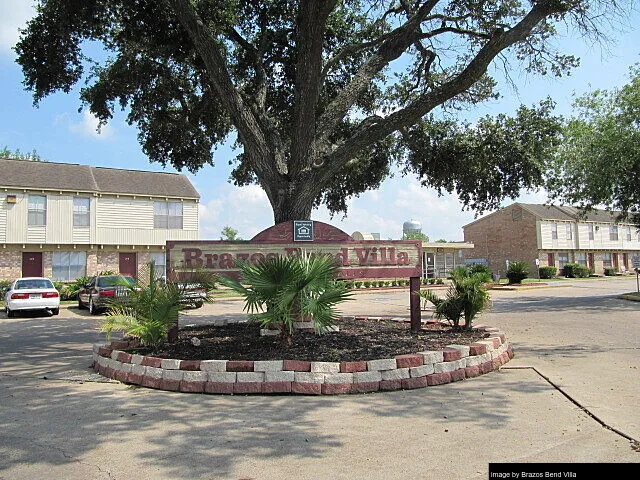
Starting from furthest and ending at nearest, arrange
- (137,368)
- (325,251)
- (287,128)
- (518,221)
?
1. (518,221)
2. (287,128)
3. (325,251)
4. (137,368)

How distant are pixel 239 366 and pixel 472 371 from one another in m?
3.29

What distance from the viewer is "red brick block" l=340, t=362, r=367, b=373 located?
646 cm

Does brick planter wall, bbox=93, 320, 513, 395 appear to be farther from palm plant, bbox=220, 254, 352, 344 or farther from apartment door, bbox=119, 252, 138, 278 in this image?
apartment door, bbox=119, 252, 138, 278

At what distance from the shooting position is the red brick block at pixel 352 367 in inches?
254

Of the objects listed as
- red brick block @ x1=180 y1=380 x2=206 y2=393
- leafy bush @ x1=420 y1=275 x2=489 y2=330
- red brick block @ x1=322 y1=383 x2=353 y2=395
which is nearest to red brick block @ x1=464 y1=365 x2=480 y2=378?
red brick block @ x1=322 y1=383 x2=353 y2=395

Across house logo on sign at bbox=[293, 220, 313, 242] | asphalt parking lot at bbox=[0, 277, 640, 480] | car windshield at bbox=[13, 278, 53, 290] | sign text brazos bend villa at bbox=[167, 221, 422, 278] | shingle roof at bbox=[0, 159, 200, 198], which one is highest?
shingle roof at bbox=[0, 159, 200, 198]

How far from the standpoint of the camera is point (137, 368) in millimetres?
6996

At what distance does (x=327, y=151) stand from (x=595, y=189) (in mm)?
14027

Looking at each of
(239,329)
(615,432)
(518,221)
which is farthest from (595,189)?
(518,221)

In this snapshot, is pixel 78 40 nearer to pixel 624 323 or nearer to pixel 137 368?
pixel 137 368

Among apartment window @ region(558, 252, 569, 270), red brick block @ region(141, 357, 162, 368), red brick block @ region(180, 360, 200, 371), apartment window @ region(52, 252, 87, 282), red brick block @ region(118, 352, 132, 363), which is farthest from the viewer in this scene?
apartment window @ region(558, 252, 569, 270)

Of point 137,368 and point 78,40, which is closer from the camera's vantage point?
point 137,368

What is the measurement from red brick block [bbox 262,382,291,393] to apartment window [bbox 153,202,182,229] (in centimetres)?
2486

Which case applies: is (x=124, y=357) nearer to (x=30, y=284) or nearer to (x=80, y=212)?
(x=30, y=284)
